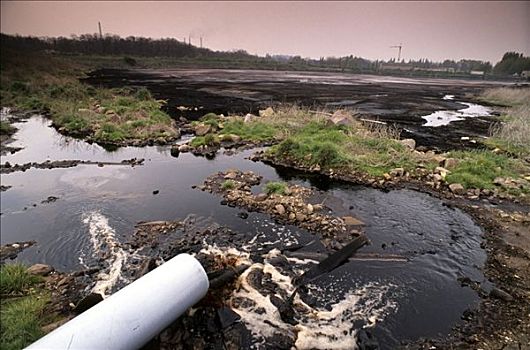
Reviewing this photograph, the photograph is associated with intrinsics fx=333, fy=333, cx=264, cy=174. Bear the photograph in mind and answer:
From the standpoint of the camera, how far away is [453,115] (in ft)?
74.9

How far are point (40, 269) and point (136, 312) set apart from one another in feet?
11.6

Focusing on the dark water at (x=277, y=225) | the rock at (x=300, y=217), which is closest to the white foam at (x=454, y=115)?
the dark water at (x=277, y=225)

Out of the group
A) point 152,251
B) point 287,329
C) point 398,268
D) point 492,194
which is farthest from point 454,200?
point 152,251

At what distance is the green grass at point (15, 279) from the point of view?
530 cm

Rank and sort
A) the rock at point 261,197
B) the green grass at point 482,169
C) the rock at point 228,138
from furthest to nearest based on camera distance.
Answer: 1. the rock at point 228,138
2. the green grass at point 482,169
3. the rock at point 261,197

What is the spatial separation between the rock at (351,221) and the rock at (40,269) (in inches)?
239

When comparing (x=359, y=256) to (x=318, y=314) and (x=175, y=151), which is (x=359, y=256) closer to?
(x=318, y=314)

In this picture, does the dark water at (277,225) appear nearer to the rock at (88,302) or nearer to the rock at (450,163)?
the rock at (88,302)

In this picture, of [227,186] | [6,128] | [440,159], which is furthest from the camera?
[6,128]

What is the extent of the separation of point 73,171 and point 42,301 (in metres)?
6.73

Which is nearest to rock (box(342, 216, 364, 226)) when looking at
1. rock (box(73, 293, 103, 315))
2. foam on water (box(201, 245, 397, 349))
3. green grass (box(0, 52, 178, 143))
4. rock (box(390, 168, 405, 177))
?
foam on water (box(201, 245, 397, 349))

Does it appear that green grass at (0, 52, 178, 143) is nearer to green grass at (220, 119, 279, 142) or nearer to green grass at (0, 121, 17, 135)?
green grass at (0, 121, 17, 135)

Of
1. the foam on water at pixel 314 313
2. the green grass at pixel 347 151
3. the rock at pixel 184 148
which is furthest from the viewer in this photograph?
the rock at pixel 184 148

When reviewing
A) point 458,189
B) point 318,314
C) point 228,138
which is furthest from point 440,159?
point 318,314
